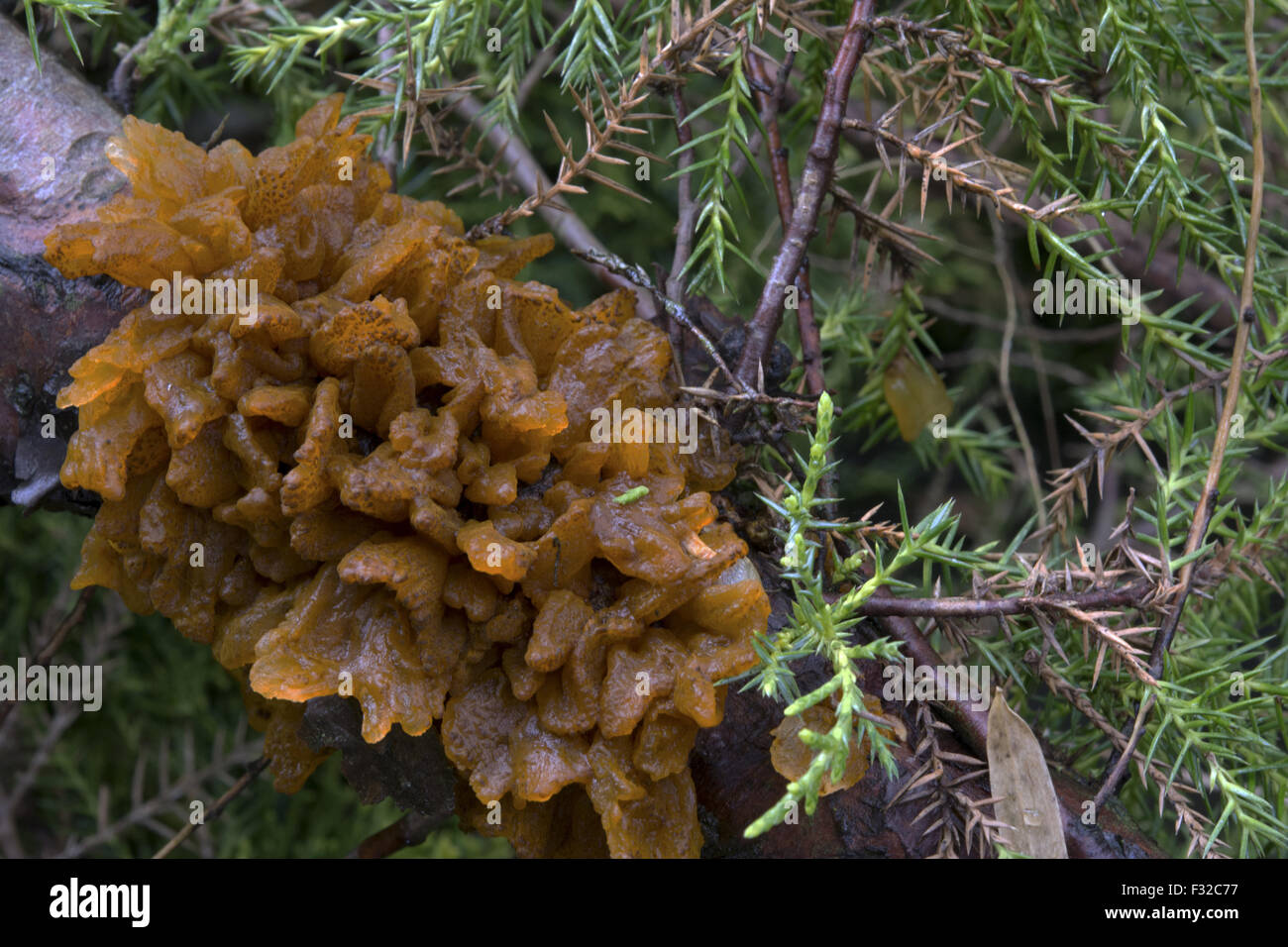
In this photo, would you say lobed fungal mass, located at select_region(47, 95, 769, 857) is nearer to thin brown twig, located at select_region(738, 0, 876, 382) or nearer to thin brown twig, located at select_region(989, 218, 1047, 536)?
thin brown twig, located at select_region(738, 0, 876, 382)

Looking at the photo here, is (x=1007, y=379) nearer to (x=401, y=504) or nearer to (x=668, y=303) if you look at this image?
(x=668, y=303)

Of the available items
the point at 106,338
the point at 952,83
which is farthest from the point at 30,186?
the point at 952,83

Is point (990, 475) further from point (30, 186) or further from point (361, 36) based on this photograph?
point (30, 186)

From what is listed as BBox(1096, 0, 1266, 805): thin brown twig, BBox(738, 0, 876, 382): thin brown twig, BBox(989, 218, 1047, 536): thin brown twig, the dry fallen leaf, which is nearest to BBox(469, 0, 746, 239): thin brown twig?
BBox(738, 0, 876, 382): thin brown twig

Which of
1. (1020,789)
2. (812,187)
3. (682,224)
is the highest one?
(812,187)

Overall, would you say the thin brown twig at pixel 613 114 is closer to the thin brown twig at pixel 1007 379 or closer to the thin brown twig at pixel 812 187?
the thin brown twig at pixel 812 187

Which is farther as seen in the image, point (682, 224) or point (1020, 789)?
point (682, 224)

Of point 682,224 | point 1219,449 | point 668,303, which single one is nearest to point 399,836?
point 668,303
